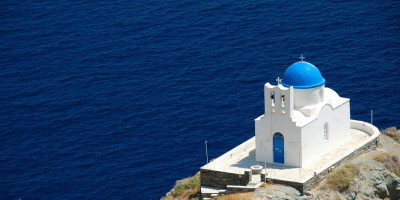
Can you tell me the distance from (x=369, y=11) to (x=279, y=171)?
54.5 meters

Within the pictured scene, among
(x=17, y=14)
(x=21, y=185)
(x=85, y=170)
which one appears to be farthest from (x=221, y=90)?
(x=17, y=14)

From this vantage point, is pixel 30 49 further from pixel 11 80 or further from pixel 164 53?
pixel 164 53

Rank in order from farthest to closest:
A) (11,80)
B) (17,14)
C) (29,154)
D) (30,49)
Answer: (17,14) → (30,49) → (11,80) → (29,154)

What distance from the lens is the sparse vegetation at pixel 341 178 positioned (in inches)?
2271

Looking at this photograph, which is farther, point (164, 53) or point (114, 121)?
point (164, 53)

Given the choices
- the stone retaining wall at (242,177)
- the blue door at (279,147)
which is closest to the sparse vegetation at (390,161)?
the stone retaining wall at (242,177)

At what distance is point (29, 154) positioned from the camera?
82312 millimetres

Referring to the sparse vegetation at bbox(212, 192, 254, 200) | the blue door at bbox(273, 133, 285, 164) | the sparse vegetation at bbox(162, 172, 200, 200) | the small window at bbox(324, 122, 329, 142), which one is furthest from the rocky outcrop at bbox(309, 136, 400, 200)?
the sparse vegetation at bbox(162, 172, 200, 200)

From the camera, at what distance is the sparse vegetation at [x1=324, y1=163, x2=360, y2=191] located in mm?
57688

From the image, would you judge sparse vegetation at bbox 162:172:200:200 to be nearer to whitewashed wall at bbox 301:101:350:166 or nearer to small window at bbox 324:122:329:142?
whitewashed wall at bbox 301:101:350:166

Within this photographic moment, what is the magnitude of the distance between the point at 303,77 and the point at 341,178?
9.15m

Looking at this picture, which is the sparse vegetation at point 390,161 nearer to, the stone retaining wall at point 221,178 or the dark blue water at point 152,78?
the stone retaining wall at point 221,178

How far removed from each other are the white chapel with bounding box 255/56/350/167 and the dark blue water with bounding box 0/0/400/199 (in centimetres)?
1734

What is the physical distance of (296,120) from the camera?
59344 mm
